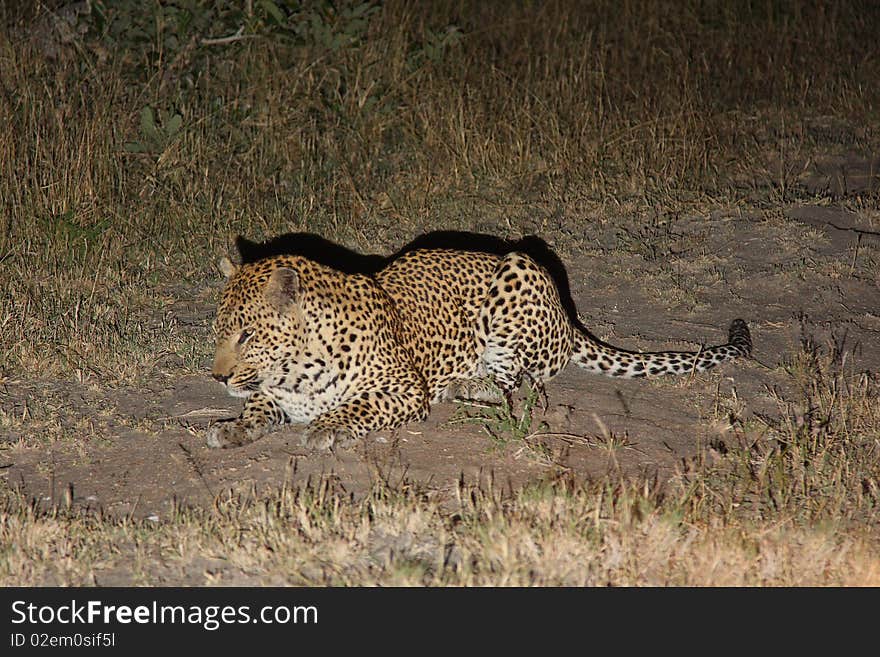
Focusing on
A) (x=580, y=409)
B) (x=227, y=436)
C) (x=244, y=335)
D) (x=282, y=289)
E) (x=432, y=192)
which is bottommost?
(x=227, y=436)

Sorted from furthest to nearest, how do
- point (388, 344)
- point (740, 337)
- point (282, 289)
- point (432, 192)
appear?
point (432, 192)
point (740, 337)
point (388, 344)
point (282, 289)

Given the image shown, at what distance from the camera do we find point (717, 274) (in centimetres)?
901

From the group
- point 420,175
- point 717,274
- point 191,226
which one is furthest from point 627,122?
point 191,226

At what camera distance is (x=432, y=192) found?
10.7 metres

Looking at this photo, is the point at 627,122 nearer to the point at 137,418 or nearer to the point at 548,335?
the point at 548,335

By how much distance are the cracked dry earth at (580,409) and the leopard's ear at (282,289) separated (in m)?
0.81

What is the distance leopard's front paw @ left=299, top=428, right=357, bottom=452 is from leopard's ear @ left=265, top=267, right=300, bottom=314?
67 centimetres

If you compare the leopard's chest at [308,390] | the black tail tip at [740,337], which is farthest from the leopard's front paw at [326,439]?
the black tail tip at [740,337]

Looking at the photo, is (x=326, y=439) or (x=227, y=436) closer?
(x=326, y=439)

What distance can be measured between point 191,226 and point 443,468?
4621mm

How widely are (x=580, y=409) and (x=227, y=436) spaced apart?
6.69 ft

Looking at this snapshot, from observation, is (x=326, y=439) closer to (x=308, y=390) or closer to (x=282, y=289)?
(x=308, y=390)

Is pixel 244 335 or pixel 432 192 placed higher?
pixel 432 192

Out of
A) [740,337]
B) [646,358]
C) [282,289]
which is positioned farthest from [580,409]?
[282,289]
